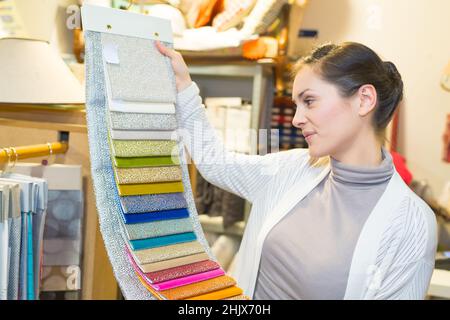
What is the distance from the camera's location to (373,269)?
37.8 inches

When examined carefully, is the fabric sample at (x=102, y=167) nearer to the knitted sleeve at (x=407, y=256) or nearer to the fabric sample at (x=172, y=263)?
the fabric sample at (x=172, y=263)

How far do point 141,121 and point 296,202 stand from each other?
374mm

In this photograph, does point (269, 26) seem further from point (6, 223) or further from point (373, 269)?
point (6, 223)

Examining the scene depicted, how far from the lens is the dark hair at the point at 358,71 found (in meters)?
1.01

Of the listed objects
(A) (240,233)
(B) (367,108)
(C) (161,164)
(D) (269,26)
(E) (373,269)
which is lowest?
(A) (240,233)

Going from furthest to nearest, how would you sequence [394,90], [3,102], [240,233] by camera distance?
[240,233] < [3,102] < [394,90]

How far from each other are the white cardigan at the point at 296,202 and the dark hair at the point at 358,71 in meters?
0.15

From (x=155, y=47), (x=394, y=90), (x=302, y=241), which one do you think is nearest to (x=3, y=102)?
(x=155, y=47)

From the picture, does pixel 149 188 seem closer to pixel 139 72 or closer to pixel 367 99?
pixel 139 72

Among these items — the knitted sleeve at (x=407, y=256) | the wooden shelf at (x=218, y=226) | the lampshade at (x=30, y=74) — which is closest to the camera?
the knitted sleeve at (x=407, y=256)

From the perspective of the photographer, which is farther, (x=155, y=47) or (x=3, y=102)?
(x=3, y=102)

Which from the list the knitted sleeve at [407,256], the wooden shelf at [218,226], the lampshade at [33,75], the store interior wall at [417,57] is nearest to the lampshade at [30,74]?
the lampshade at [33,75]

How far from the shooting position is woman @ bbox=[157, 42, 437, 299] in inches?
38.7

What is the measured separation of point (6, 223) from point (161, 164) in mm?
280
